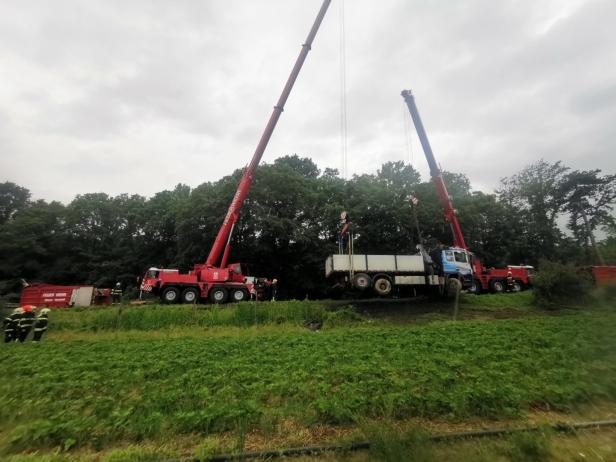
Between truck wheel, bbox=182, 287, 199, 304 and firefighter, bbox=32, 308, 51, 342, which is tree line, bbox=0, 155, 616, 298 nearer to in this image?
truck wheel, bbox=182, 287, 199, 304

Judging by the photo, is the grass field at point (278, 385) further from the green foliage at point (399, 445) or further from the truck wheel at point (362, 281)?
the truck wheel at point (362, 281)

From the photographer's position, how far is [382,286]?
1703cm

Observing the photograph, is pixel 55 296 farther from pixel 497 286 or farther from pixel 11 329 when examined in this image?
pixel 497 286

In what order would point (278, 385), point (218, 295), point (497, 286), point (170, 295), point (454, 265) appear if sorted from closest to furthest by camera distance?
point (278, 385)
point (170, 295)
point (454, 265)
point (218, 295)
point (497, 286)

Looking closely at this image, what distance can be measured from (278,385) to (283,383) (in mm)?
101

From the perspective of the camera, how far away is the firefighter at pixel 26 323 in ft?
38.4

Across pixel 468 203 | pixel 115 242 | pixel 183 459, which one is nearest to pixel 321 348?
pixel 183 459

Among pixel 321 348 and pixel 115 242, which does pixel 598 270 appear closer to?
pixel 321 348

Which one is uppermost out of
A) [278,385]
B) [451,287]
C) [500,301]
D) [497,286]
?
[497,286]

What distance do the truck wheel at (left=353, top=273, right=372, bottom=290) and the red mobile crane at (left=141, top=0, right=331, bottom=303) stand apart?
266 inches

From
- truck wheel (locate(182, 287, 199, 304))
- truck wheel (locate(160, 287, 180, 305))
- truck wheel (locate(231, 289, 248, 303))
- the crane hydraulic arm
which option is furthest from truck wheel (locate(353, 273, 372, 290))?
truck wheel (locate(160, 287, 180, 305))

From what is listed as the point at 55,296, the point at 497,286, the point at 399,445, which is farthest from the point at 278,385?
the point at 55,296

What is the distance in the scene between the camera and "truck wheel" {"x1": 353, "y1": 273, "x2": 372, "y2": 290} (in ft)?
54.5

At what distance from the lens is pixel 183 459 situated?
3.58 meters
